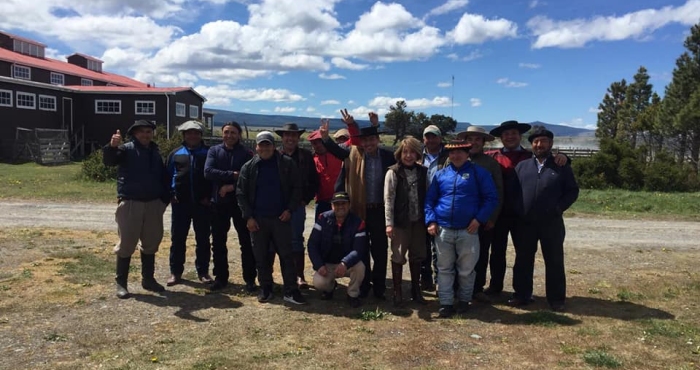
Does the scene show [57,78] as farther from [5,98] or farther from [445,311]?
[445,311]

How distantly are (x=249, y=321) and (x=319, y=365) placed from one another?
1.34 meters

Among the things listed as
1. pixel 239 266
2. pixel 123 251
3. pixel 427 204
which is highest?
pixel 427 204

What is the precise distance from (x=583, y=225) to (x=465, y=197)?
25.6 feet

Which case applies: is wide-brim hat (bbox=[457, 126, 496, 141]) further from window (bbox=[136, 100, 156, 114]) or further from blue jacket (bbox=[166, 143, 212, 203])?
window (bbox=[136, 100, 156, 114])

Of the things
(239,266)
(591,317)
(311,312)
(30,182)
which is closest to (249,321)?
(311,312)

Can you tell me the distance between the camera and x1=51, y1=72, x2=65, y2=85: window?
41.1 meters

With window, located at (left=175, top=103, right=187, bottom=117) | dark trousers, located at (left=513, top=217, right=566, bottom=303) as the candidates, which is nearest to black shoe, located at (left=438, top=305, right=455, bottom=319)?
dark trousers, located at (left=513, top=217, right=566, bottom=303)

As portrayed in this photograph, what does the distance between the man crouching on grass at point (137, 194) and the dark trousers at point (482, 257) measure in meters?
3.84

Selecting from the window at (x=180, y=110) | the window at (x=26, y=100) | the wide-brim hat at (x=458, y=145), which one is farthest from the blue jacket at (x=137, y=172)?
the window at (x=180, y=110)

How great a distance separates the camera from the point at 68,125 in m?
37.0

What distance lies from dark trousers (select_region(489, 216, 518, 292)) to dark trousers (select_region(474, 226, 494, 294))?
3.4 inches

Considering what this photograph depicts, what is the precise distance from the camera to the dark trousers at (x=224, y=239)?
654cm

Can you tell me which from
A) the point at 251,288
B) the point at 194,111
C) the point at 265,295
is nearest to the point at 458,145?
the point at 265,295

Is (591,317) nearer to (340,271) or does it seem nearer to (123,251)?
(340,271)
